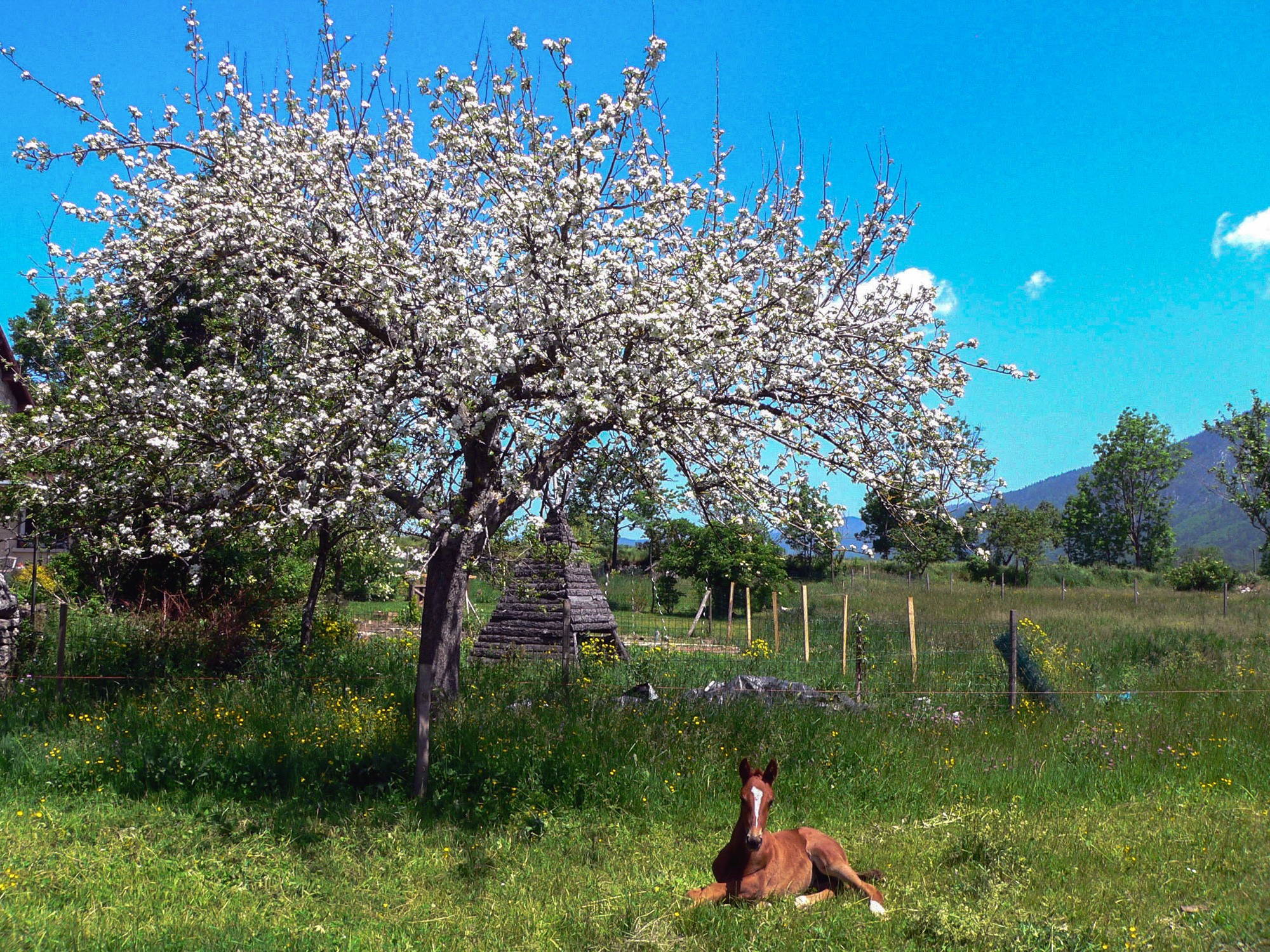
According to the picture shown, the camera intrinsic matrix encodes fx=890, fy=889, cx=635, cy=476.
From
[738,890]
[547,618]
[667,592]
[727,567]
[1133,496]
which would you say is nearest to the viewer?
[738,890]

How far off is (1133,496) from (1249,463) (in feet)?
108

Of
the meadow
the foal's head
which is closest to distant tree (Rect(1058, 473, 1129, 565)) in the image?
the meadow

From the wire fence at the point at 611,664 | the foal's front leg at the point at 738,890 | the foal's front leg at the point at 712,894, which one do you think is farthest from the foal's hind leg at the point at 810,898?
the wire fence at the point at 611,664

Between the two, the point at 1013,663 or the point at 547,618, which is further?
the point at 547,618

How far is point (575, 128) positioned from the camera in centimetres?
977

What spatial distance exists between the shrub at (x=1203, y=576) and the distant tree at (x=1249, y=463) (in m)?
3.11

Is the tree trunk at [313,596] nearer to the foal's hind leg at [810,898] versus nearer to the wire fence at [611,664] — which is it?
the wire fence at [611,664]

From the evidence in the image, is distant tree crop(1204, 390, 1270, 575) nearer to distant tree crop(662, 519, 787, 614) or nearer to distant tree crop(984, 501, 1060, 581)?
distant tree crop(984, 501, 1060, 581)

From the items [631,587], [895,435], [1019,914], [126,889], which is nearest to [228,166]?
[126,889]

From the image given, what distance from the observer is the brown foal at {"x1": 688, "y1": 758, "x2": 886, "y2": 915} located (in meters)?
5.94

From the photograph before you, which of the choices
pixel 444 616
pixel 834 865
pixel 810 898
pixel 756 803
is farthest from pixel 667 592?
pixel 756 803

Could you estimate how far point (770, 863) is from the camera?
246 inches

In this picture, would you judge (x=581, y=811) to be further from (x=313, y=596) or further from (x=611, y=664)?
(x=313, y=596)

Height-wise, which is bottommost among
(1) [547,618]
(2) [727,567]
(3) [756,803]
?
(3) [756,803]
